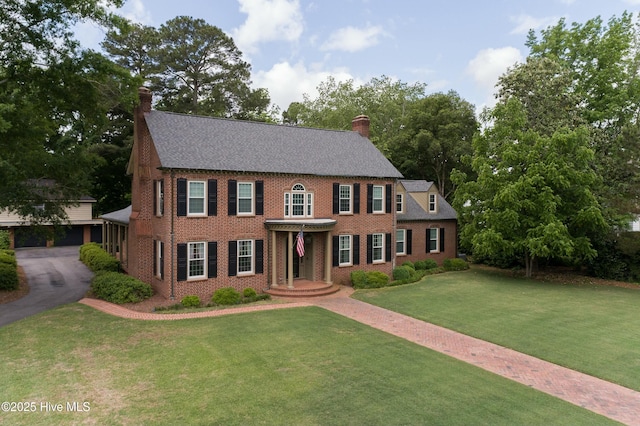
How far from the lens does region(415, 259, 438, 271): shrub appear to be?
2616 cm

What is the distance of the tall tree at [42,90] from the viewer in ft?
47.8

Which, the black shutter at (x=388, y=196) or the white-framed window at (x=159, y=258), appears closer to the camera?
the white-framed window at (x=159, y=258)

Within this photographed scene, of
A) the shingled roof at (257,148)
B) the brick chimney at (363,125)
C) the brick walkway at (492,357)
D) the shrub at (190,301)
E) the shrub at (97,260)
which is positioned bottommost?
the brick walkway at (492,357)

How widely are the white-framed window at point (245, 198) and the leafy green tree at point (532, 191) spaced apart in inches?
515

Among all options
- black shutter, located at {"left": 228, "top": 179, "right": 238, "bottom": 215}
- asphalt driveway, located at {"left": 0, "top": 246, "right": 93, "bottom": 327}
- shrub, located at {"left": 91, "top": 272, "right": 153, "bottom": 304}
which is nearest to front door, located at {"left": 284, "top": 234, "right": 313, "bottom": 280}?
black shutter, located at {"left": 228, "top": 179, "right": 238, "bottom": 215}

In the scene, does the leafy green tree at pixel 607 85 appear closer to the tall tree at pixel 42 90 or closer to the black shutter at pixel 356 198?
the black shutter at pixel 356 198

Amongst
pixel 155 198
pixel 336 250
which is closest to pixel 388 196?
pixel 336 250

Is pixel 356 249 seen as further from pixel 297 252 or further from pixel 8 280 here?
pixel 8 280

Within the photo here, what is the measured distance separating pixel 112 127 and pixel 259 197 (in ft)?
86.5

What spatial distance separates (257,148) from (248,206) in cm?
326

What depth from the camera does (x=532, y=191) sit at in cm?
2203

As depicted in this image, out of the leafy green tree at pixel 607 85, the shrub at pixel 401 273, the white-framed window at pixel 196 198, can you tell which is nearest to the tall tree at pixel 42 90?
the white-framed window at pixel 196 198

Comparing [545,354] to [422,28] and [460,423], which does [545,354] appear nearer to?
[460,423]

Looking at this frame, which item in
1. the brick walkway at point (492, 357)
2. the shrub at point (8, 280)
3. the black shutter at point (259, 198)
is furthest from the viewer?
the shrub at point (8, 280)
